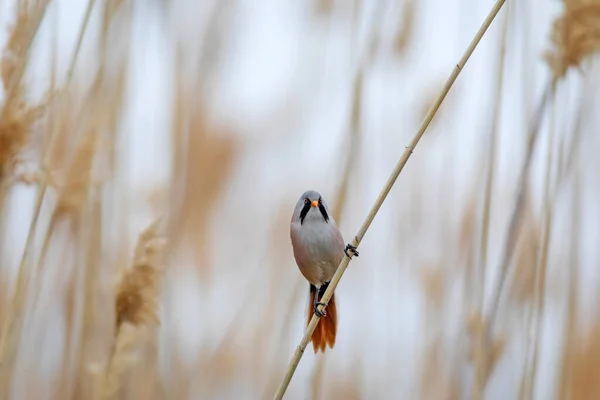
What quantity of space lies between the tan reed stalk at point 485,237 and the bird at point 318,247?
1.25 feet

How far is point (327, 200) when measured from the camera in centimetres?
209

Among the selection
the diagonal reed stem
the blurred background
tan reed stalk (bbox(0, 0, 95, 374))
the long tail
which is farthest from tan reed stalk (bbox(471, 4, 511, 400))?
tan reed stalk (bbox(0, 0, 95, 374))

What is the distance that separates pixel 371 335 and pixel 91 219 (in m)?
0.88

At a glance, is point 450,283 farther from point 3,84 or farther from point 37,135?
point 3,84

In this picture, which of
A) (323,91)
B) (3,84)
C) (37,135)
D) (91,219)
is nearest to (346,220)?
(323,91)

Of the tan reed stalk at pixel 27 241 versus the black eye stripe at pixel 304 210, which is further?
the black eye stripe at pixel 304 210

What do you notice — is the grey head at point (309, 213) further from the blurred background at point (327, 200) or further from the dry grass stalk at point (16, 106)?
the dry grass stalk at point (16, 106)

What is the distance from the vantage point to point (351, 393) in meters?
2.24

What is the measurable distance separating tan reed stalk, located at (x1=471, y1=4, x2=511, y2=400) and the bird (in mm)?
382

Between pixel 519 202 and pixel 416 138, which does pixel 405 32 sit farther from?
pixel 416 138

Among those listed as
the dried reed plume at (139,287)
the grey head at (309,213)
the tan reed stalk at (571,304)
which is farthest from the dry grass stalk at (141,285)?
the tan reed stalk at (571,304)

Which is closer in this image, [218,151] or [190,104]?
[190,104]

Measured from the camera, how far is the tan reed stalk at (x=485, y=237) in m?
1.65

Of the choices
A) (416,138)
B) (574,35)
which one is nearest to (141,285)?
(416,138)
